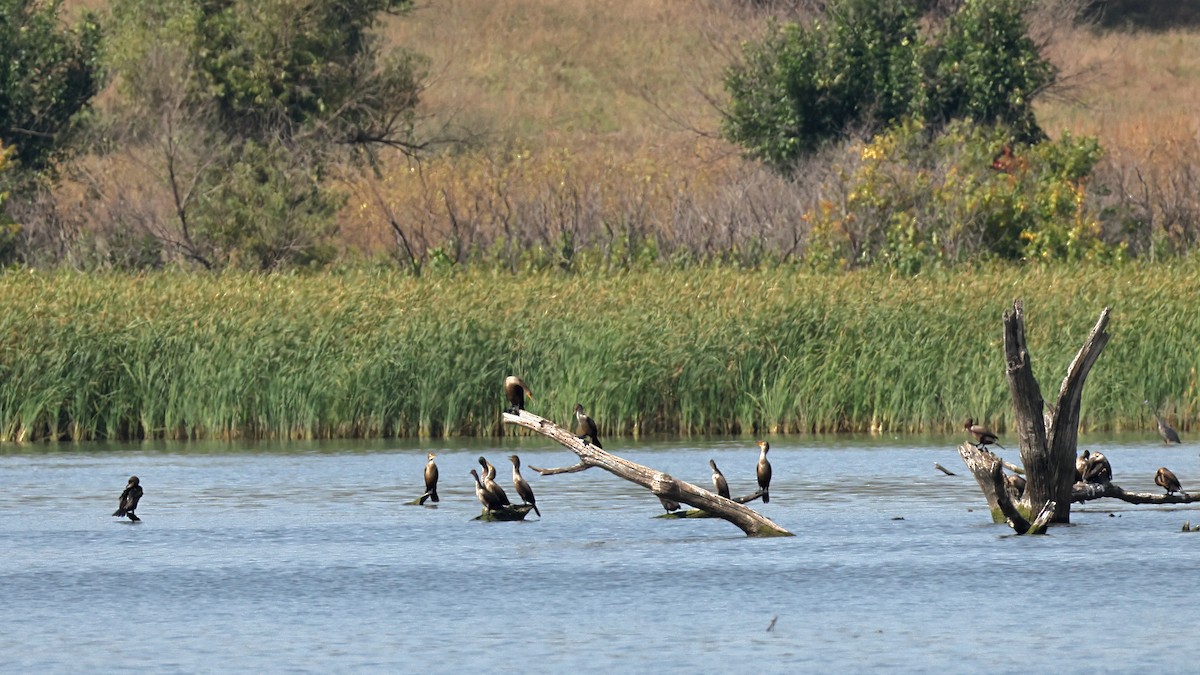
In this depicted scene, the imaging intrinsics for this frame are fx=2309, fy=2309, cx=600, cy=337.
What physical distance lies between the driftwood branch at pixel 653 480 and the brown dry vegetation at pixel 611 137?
24.6 meters

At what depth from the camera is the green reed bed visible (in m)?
31.2

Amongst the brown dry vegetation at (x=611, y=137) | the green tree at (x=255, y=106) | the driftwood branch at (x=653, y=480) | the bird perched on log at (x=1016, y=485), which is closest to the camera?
the driftwood branch at (x=653, y=480)

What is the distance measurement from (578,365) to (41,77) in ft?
87.7

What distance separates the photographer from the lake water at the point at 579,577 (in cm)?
1459

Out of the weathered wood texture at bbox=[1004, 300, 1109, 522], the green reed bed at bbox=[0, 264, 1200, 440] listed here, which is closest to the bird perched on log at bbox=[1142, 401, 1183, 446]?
the green reed bed at bbox=[0, 264, 1200, 440]

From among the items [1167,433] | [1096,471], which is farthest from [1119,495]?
[1167,433]

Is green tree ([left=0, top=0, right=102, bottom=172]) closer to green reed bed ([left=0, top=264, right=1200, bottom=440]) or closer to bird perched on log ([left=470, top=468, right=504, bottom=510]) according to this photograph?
green reed bed ([left=0, top=264, right=1200, bottom=440])

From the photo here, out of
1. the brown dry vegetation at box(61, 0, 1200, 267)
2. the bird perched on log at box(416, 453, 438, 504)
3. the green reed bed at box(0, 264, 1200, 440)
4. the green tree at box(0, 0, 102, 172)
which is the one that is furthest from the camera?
the green tree at box(0, 0, 102, 172)

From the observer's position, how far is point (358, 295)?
33750 millimetres

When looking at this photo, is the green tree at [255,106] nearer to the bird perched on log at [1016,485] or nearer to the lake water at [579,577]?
the lake water at [579,577]

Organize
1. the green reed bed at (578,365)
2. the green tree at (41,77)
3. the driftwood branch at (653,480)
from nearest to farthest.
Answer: the driftwood branch at (653,480) → the green reed bed at (578,365) → the green tree at (41,77)

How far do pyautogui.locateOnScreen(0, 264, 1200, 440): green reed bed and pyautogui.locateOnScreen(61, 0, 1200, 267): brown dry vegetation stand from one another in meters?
12.2

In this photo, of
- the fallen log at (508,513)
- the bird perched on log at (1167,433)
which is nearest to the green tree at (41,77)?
the bird perched on log at (1167,433)

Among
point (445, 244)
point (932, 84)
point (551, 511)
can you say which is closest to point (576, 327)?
point (551, 511)
